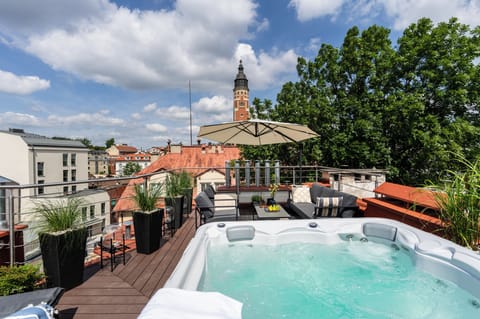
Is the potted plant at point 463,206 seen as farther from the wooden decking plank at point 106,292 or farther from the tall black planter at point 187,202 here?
the tall black planter at point 187,202

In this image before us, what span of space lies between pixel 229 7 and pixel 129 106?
10.5 m

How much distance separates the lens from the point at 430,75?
7.49 meters

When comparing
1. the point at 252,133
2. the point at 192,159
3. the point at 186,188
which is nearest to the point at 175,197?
the point at 186,188

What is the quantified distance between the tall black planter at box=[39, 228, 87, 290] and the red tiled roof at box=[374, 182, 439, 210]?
3875 mm

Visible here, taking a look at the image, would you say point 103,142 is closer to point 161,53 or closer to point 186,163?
point 186,163

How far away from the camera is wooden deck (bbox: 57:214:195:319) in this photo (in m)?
1.76

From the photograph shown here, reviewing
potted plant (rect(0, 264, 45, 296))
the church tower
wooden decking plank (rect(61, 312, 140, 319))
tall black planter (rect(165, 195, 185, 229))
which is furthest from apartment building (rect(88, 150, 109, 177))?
wooden decking plank (rect(61, 312, 140, 319))

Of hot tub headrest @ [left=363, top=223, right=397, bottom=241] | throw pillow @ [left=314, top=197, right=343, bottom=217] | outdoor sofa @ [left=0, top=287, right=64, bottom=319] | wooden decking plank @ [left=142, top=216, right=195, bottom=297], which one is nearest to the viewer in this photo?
outdoor sofa @ [left=0, top=287, right=64, bottom=319]

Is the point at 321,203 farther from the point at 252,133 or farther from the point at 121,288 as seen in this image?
the point at 121,288

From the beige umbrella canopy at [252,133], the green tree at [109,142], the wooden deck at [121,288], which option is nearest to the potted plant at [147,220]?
the wooden deck at [121,288]

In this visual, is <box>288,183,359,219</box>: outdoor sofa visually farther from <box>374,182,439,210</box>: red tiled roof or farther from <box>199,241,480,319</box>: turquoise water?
<box>199,241,480,319</box>: turquoise water

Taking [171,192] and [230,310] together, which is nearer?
[230,310]

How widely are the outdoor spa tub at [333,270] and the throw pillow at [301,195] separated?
1893mm

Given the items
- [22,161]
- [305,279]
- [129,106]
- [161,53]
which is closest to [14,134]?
[22,161]
